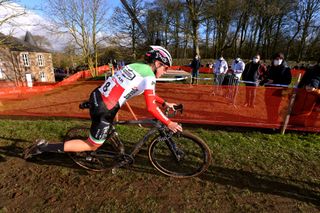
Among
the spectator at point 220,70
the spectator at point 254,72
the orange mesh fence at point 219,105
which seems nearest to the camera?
the orange mesh fence at point 219,105

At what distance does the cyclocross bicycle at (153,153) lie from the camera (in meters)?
3.03

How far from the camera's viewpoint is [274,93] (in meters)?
5.30

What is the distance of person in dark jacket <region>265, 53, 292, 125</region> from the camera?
5254 millimetres

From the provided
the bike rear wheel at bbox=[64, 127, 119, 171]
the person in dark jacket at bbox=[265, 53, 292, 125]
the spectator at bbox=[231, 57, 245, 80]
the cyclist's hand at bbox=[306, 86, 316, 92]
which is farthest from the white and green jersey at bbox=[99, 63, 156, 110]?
the spectator at bbox=[231, 57, 245, 80]

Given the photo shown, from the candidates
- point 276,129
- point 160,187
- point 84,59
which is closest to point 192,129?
point 276,129

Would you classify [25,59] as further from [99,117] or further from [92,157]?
[99,117]

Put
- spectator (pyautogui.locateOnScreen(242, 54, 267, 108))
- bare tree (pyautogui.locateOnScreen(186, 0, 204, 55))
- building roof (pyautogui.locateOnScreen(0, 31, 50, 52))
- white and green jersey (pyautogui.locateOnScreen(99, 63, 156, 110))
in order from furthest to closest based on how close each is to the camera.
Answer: bare tree (pyautogui.locateOnScreen(186, 0, 204, 55)) < building roof (pyautogui.locateOnScreen(0, 31, 50, 52)) < spectator (pyautogui.locateOnScreen(242, 54, 267, 108)) < white and green jersey (pyautogui.locateOnScreen(99, 63, 156, 110))

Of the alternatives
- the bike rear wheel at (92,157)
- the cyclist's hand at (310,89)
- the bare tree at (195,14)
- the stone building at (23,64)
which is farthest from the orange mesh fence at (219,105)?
the stone building at (23,64)

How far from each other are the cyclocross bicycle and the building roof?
1288 cm

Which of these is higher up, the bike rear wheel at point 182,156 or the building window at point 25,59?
the building window at point 25,59

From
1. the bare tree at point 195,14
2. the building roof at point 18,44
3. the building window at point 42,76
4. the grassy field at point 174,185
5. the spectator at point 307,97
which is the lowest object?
the building window at point 42,76

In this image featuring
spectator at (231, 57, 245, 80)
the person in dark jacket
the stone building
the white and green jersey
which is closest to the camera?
the white and green jersey

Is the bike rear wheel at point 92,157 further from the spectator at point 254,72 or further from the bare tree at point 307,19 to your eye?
the bare tree at point 307,19

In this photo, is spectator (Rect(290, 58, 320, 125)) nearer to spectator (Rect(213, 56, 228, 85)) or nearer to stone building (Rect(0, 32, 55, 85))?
spectator (Rect(213, 56, 228, 85))
